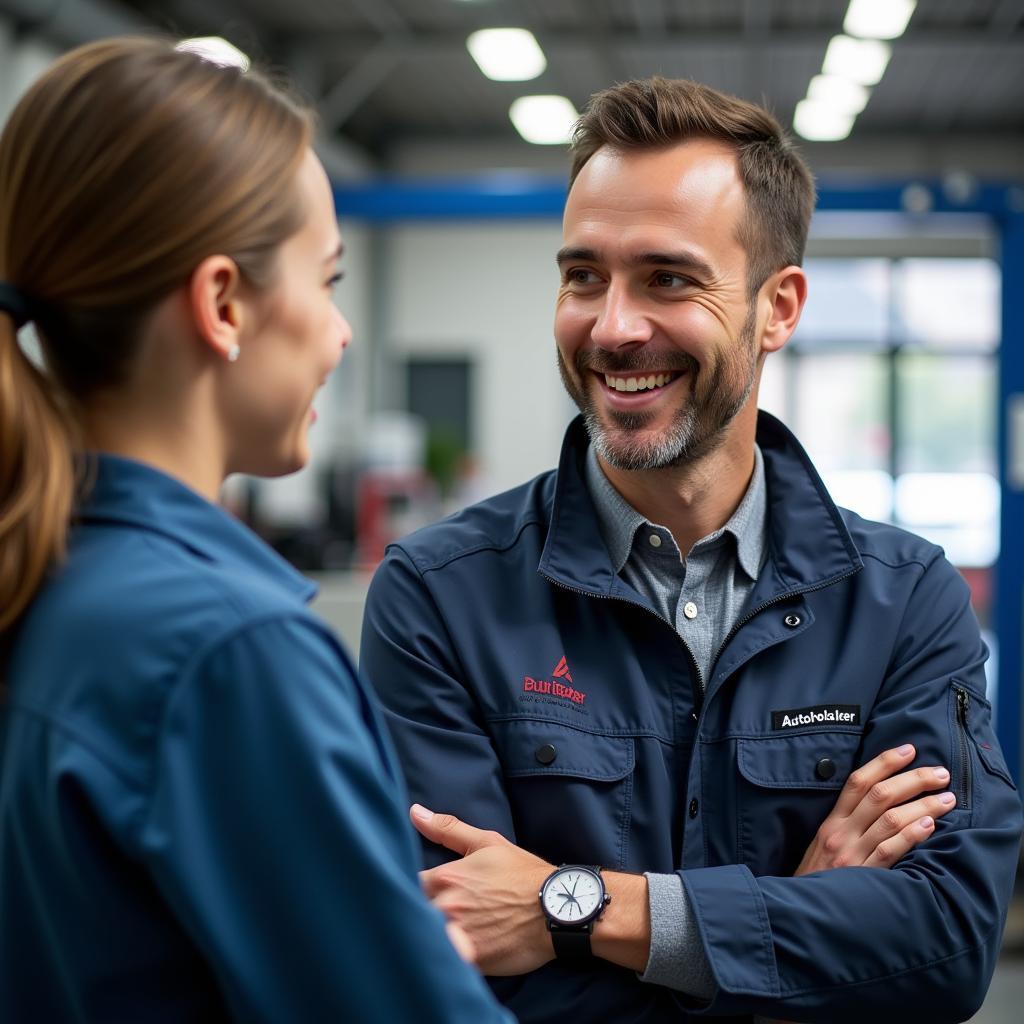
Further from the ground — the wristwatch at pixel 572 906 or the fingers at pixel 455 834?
the fingers at pixel 455 834

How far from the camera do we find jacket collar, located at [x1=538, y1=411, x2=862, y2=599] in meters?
1.48

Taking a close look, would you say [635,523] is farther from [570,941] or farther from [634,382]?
[570,941]

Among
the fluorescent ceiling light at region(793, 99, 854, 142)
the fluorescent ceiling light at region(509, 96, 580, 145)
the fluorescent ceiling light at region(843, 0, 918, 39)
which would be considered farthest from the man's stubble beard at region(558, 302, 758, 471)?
the fluorescent ceiling light at region(793, 99, 854, 142)

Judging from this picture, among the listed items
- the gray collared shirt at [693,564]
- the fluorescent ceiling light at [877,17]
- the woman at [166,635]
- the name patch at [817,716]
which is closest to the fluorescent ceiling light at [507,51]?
the fluorescent ceiling light at [877,17]

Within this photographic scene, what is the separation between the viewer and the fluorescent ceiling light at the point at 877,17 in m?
6.73

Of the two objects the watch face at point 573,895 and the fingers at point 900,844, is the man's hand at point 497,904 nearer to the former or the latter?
the watch face at point 573,895

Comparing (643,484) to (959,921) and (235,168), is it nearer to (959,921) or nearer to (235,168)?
(959,921)

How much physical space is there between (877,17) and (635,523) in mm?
6321

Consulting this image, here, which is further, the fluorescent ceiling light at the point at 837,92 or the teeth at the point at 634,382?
the fluorescent ceiling light at the point at 837,92

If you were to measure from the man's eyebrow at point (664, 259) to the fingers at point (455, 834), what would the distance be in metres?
0.67

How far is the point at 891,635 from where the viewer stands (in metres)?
1.48

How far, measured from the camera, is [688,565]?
61.1 inches

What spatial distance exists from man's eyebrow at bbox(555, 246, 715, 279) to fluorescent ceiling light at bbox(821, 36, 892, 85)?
6.53 m

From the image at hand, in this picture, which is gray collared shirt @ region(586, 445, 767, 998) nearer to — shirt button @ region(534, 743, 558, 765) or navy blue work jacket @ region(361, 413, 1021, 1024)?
navy blue work jacket @ region(361, 413, 1021, 1024)
